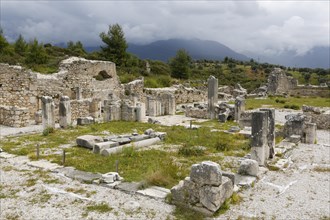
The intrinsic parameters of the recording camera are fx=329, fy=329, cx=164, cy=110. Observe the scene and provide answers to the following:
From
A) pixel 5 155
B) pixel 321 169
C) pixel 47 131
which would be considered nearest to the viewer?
pixel 321 169

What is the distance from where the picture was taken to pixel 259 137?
12500mm

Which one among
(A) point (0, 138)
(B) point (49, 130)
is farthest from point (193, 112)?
(A) point (0, 138)

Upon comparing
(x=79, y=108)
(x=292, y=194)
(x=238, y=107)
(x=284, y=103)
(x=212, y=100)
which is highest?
(x=212, y=100)

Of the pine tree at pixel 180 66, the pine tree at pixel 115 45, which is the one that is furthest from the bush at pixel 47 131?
the pine tree at pixel 180 66

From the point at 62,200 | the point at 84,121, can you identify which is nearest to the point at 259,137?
the point at 62,200

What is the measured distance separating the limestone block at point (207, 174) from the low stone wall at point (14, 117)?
14.7 m

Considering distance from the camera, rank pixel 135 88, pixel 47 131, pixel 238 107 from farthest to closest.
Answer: pixel 135 88 < pixel 238 107 < pixel 47 131

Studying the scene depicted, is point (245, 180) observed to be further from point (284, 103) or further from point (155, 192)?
point (284, 103)

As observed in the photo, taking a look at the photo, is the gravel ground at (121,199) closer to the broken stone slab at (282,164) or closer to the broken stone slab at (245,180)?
the broken stone slab at (245,180)

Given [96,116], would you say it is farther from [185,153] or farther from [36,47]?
[36,47]

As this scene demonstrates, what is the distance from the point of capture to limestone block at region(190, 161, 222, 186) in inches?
319

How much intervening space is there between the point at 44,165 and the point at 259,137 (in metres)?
7.89

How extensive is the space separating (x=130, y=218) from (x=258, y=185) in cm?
446

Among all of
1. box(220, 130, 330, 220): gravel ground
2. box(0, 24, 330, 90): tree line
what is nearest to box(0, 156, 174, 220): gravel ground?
box(220, 130, 330, 220): gravel ground
